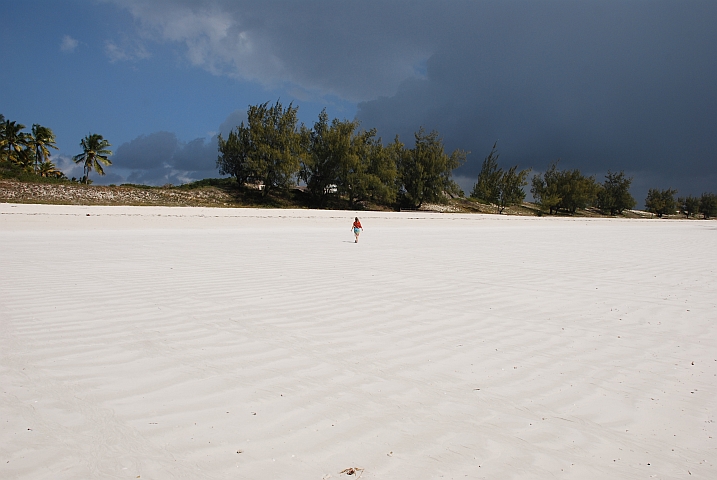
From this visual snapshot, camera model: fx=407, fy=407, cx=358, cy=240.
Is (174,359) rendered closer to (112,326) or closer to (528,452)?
(112,326)

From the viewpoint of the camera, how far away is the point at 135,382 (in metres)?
3.17

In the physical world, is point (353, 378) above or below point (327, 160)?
below

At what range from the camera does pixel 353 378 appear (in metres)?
3.27

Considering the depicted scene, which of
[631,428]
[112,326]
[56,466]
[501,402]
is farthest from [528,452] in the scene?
[112,326]

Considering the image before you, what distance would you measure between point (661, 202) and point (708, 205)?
2224 cm

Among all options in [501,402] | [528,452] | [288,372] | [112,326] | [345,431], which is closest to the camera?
[528,452]

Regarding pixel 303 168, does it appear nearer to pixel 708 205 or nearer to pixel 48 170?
pixel 48 170

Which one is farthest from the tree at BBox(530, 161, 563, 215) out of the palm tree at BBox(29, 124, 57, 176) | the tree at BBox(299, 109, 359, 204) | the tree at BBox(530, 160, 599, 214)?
the palm tree at BBox(29, 124, 57, 176)

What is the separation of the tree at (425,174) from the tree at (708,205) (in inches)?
3295

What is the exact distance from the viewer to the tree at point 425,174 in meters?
50.8

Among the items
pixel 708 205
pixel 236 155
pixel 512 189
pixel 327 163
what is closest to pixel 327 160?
pixel 327 163

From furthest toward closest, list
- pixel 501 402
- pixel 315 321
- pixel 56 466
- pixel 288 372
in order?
pixel 315 321 → pixel 288 372 → pixel 501 402 → pixel 56 466

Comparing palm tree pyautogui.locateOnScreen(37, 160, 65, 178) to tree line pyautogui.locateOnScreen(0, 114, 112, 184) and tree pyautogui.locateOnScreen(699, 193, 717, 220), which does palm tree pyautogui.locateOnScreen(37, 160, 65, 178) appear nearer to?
tree line pyautogui.locateOnScreen(0, 114, 112, 184)

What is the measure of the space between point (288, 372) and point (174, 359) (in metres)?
1.08
